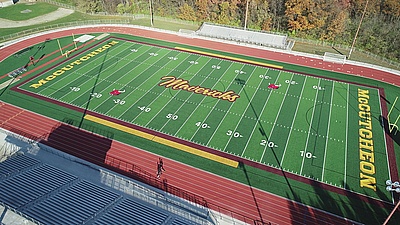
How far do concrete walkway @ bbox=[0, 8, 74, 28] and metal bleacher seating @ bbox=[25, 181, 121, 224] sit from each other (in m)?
41.6

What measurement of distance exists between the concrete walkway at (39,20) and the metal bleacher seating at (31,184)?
127 ft

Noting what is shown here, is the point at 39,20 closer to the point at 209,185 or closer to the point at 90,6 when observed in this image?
the point at 90,6

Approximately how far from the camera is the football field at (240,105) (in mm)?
23641

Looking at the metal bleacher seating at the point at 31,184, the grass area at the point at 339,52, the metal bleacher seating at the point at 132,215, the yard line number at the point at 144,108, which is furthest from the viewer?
the grass area at the point at 339,52

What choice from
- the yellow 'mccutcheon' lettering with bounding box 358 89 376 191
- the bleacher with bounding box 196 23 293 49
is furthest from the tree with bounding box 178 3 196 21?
the yellow 'mccutcheon' lettering with bounding box 358 89 376 191

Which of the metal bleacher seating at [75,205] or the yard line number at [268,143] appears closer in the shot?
the metal bleacher seating at [75,205]

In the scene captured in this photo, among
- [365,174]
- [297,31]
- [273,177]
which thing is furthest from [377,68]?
[273,177]

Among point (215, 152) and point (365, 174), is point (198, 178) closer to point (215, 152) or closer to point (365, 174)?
point (215, 152)

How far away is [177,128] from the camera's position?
2659cm

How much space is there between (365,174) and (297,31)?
28484 millimetres

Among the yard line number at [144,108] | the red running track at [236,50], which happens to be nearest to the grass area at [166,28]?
the red running track at [236,50]

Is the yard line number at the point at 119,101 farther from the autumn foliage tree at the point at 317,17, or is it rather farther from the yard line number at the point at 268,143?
the autumn foliage tree at the point at 317,17

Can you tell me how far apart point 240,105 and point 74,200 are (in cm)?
1731

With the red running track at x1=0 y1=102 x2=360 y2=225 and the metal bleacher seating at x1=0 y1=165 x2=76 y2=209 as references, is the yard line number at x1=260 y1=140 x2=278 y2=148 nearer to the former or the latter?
the red running track at x1=0 y1=102 x2=360 y2=225
